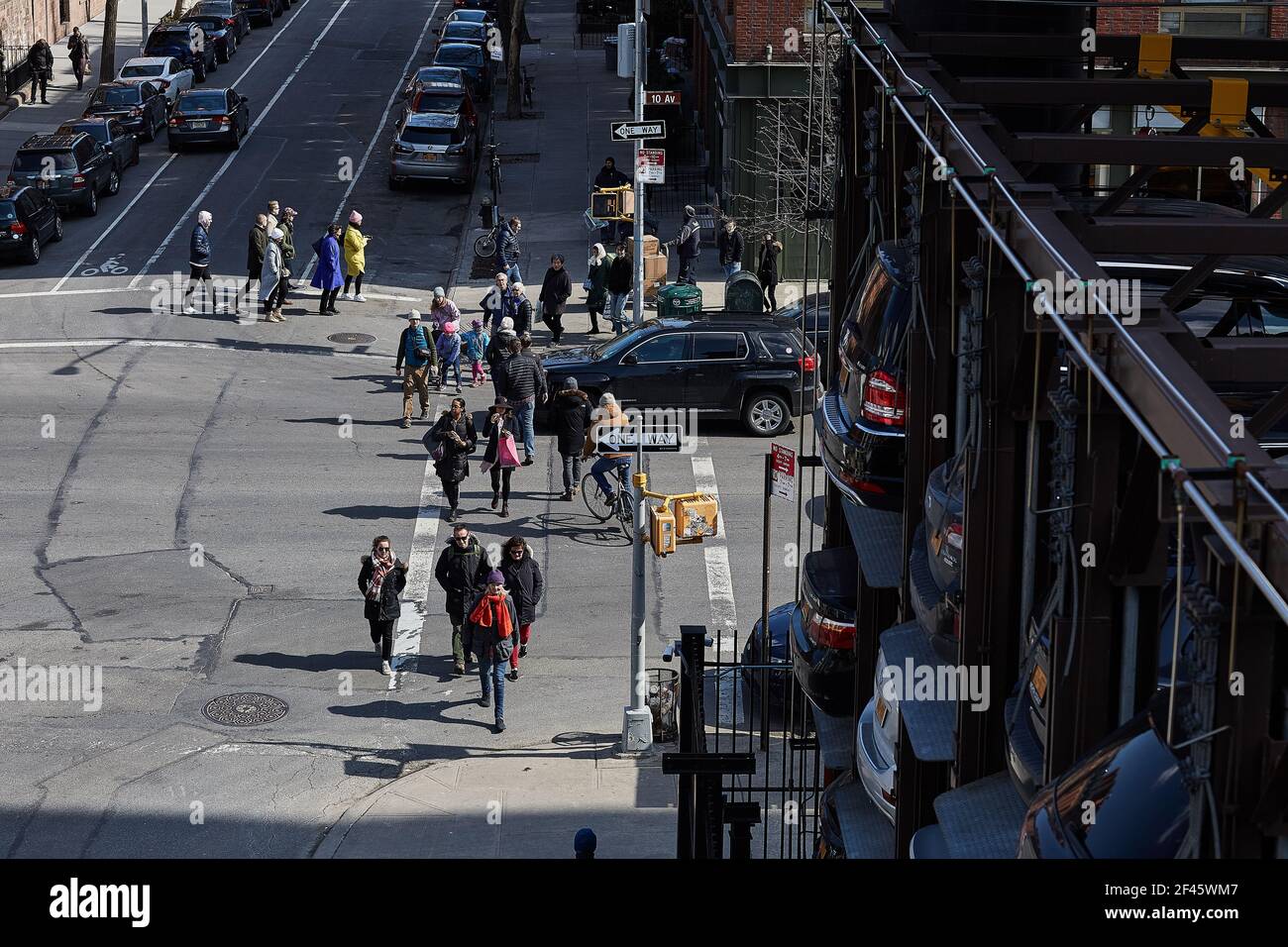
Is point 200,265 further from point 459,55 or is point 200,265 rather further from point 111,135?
point 459,55

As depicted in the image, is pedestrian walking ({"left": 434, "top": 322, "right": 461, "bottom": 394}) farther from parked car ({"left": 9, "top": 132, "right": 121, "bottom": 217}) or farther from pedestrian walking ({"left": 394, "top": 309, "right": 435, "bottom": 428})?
parked car ({"left": 9, "top": 132, "right": 121, "bottom": 217})

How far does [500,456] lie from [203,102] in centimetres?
2658

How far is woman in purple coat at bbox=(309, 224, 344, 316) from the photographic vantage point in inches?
1217

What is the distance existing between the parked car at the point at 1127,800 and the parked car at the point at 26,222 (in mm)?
33476

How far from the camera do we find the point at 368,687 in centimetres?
1795

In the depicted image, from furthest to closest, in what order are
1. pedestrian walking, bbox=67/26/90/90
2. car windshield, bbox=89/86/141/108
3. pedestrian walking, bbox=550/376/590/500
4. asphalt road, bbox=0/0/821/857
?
1. pedestrian walking, bbox=67/26/90/90
2. car windshield, bbox=89/86/141/108
3. pedestrian walking, bbox=550/376/590/500
4. asphalt road, bbox=0/0/821/857

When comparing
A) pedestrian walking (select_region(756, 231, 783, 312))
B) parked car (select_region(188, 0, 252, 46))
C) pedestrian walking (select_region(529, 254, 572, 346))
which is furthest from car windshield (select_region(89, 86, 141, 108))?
pedestrian walking (select_region(756, 231, 783, 312))

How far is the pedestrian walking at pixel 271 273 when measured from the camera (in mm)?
30531

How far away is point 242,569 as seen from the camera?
20.5 metres

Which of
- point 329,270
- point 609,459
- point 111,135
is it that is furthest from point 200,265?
point 609,459

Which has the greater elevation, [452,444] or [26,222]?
[26,222]

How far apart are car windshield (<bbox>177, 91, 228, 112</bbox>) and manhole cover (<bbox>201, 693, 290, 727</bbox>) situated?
30.7 m

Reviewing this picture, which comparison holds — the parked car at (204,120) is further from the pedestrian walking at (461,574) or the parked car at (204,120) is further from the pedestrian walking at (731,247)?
the pedestrian walking at (461,574)

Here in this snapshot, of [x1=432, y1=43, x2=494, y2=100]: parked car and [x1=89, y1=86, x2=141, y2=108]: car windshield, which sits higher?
[x1=432, y1=43, x2=494, y2=100]: parked car
